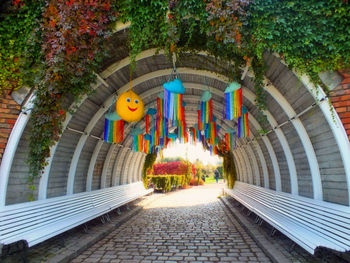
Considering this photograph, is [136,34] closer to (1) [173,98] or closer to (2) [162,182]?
(1) [173,98]

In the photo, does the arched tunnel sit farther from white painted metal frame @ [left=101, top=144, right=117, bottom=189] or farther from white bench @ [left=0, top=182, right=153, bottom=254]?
white bench @ [left=0, top=182, right=153, bottom=254]

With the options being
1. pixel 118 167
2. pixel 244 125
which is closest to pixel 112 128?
pixel 244 125

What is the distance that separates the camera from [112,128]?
6.59 meters

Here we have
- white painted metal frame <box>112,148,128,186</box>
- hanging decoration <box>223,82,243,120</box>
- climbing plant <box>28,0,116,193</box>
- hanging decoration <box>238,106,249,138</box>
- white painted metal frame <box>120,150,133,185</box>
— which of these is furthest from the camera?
white painted metal frame <box>120,150,133,185</box>

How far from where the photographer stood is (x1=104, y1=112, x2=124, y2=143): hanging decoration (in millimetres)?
6363

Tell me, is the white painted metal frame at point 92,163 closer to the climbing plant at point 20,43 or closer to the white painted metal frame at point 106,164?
the white painted metal frame at point 106,164

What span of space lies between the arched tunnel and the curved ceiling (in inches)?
0.8

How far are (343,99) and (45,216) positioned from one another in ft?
19.8

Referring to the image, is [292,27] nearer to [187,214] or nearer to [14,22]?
A: [14,22]

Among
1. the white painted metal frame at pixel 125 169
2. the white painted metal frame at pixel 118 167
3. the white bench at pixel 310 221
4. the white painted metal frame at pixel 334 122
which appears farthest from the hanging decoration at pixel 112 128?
the white painted metal frame at pixel 334 122

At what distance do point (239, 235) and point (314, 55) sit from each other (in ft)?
14.5

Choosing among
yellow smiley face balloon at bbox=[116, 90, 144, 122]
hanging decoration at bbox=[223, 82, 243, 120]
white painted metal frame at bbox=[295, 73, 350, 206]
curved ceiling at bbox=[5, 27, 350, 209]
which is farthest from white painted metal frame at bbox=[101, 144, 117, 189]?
white painted metal frame at bbox=[295, 73, 350, 206]

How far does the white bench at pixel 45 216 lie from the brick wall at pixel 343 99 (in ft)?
18.0

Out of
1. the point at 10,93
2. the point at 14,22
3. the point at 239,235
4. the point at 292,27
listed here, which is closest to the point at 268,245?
→ the point at 239,235
